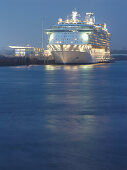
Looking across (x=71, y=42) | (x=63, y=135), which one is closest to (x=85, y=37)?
(x=71, y=42)

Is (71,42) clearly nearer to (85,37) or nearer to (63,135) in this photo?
(85,37)

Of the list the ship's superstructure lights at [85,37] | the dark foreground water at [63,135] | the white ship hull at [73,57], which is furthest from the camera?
the ship's superstructure lights at [85,37]

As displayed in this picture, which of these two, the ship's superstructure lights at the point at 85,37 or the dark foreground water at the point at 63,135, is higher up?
the ship's superstructure lights at the point at 85,37

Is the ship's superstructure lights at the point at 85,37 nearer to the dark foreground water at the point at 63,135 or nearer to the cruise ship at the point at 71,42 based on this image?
the cruise ship at the point at 71,42

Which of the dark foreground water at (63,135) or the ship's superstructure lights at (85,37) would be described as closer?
the dark foreground water at (63,135)

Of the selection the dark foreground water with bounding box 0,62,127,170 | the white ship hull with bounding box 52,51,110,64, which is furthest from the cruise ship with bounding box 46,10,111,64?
the dark foreground water with bounding box 0,62,127,170

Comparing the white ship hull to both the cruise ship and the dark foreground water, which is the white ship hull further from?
the dark foreground water

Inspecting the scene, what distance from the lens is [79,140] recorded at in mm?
8539

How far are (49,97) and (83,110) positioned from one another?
4561 mm

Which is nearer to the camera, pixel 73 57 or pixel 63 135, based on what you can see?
pixel 63 135

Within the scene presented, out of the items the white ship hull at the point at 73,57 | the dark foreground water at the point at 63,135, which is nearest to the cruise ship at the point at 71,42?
the white ship hull at the point at 73,57

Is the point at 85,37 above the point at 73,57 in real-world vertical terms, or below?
above

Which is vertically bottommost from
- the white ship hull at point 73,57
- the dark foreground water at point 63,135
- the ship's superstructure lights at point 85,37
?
the dark foreground water at point 63,135

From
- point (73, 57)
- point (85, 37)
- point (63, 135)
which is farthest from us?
point (85, 37)
